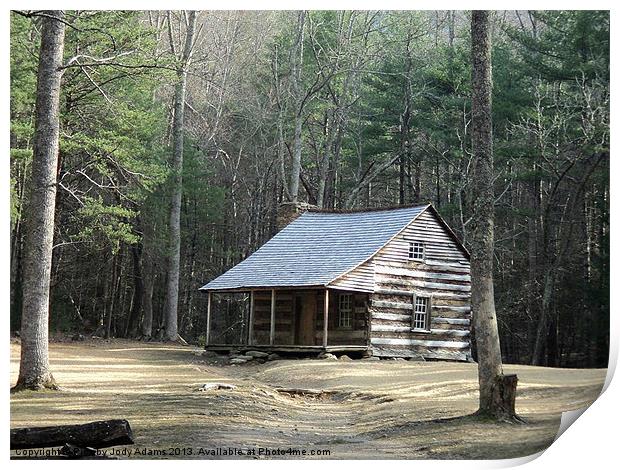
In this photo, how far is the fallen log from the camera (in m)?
7.84

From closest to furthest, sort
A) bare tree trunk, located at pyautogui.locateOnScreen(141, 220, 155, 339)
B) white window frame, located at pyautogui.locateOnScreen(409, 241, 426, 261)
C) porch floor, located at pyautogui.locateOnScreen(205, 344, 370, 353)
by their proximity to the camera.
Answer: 1. bare tree trunk, located at pyautogui.locateOnScreen(141, 220, 155, 339)
2. white window frame, located at pyautogui.locateOnScreen(409, 241, 426, 261)
3. porch floor, located at pyautogui.locateOnScreen(205, 344, 370, 353)

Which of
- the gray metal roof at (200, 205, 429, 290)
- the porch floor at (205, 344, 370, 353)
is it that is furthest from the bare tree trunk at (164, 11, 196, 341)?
the porch floor at (205, 344, 370, 353)

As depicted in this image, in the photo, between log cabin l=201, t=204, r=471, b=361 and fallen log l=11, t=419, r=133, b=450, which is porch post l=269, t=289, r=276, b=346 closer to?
log cabin l=201, t=204, r=471, b=361

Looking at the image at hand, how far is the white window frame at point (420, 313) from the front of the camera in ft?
44.7

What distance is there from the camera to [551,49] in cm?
Result: 958

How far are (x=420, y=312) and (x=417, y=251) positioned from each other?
987 mm

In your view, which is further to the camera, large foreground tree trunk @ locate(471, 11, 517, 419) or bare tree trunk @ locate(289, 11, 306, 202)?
bare tree trunk @ locate(289, 11, 306, 202)

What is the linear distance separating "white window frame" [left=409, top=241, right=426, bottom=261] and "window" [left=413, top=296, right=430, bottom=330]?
0.66m

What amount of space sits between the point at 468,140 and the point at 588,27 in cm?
168

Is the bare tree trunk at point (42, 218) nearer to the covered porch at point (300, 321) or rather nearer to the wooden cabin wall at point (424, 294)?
the covered porch at point (300, 321)

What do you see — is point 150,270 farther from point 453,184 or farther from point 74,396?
point 453,184

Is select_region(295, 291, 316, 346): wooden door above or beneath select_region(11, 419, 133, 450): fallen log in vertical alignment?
above

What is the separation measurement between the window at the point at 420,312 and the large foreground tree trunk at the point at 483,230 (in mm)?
4928

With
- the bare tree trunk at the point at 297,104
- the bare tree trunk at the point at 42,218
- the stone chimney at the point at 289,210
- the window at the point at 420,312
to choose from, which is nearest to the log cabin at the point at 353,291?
the window at the point at 420,312
